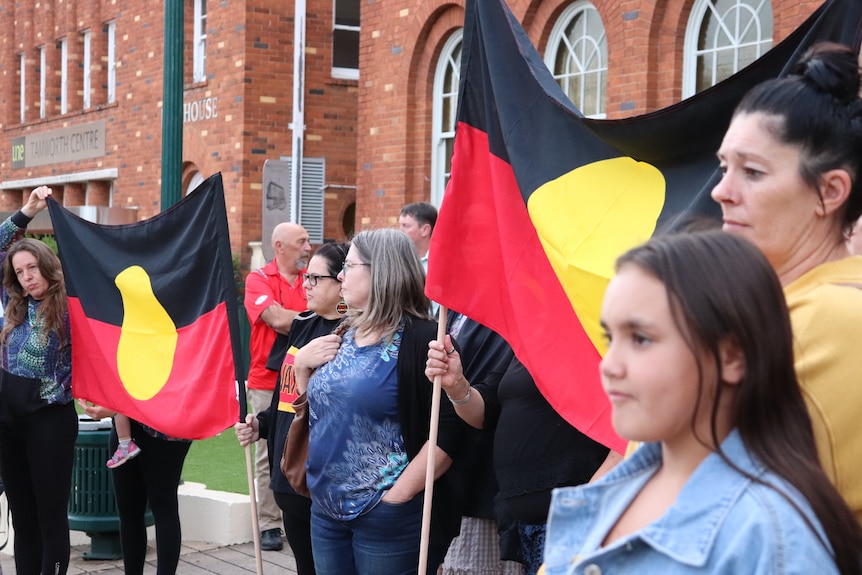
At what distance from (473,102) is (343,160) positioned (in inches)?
546

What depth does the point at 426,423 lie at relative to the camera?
4.08 m

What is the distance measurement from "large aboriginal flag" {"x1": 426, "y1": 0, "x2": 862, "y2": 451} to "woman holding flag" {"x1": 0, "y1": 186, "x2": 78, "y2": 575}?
2.92 m

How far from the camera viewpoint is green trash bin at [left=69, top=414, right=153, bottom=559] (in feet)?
22.0

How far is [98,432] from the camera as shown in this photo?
6.80 m

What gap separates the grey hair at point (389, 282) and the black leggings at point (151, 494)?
6.29 feet

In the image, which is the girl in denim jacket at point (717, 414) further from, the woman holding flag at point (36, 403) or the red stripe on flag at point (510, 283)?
the woman holding flag at point (36, 403)

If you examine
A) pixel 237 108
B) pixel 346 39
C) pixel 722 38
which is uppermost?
pixel 346 39

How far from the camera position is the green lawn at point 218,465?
28.3 feet

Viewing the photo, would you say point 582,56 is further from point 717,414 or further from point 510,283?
point 717,414

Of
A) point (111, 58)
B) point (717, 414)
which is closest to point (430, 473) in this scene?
point (717, 414)

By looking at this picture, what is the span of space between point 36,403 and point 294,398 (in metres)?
1.73

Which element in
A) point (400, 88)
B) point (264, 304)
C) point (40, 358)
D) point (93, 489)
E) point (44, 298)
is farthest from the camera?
point (400, 88)

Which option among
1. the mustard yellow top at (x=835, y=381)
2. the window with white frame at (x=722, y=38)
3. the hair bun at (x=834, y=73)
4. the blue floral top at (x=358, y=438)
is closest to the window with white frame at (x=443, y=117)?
the window with white frame at (x=722, y=38)

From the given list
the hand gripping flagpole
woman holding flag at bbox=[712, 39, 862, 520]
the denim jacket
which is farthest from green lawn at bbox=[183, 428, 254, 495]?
the denim jacket
